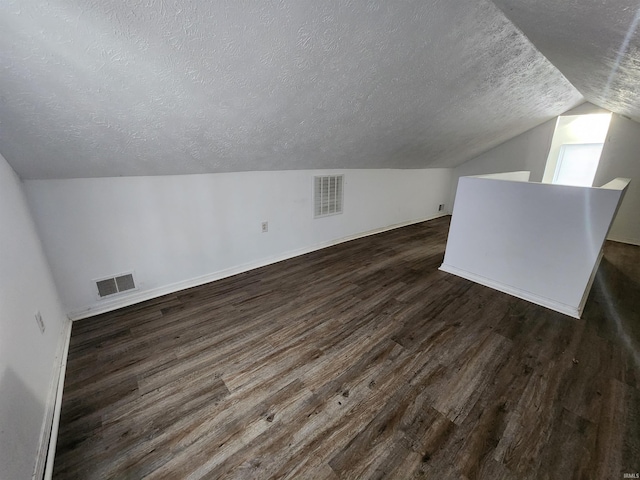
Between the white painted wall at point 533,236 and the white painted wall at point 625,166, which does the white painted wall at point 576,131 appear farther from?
the white painted wall at point 533,236

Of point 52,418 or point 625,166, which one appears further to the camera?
point 625,166

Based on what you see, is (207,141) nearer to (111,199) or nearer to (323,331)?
(111,199)

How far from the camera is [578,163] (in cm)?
497

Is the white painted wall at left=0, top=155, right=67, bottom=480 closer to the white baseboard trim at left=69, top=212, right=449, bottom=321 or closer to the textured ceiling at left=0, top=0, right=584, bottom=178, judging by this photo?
→ the white baseboard trim at left=69, top=212, right=449, bottom=321

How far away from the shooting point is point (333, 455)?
1.25 m

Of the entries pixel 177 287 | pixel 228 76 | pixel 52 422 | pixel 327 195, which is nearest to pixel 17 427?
pixel 52 422

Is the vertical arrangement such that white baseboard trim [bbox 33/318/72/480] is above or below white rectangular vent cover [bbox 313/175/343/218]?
below

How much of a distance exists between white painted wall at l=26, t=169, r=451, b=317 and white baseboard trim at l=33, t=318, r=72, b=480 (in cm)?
59

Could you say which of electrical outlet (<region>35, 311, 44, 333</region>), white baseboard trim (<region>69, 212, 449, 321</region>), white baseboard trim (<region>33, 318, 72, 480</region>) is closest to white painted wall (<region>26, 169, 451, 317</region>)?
white baseboard trim (<region>69, 212, 449, 321</region>)

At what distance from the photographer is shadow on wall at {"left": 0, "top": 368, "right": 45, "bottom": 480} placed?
0.94 metres

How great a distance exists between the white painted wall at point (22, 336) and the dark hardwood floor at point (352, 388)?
18cm

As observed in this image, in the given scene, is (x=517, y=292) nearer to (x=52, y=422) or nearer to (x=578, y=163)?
(x=52, y=422)

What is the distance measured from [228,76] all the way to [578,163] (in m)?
6.51

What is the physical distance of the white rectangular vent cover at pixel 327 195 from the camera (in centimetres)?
370
